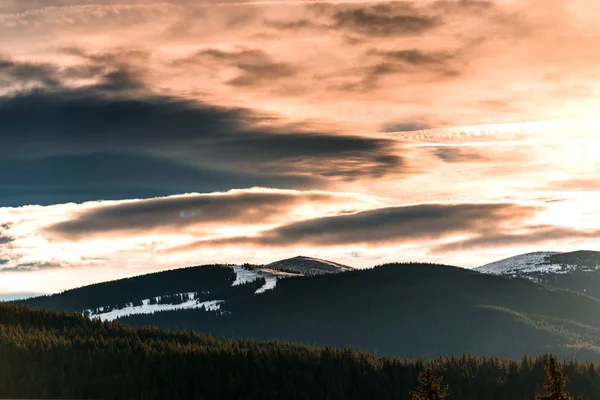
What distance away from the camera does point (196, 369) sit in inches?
5300

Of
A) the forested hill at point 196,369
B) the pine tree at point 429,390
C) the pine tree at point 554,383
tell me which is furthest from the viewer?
the forested hill at point 196,369

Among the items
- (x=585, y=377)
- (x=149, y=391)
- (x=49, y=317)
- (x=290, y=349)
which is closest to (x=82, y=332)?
(x=49, y=317)

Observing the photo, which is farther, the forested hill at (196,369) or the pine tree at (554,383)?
the forested hill at (196,369)

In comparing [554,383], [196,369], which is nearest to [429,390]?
[554,383]

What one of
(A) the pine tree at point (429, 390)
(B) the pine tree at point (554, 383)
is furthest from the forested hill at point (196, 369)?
(B) the pine tree at point (554, 383)

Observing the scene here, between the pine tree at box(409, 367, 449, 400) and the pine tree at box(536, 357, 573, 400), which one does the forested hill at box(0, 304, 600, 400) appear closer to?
the pine tree at box(409, 367, 449, 400)

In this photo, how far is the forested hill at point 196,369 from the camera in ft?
338

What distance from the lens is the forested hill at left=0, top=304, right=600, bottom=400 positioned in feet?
338

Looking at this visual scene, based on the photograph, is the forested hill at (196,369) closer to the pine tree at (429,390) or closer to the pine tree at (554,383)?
the pine tree at (429,390)

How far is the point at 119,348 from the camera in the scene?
131875mm

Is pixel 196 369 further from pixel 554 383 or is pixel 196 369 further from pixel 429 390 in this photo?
pixel 554 383

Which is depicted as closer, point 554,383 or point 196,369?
point 554,383

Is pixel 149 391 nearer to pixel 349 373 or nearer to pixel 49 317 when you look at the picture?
pixel 49 317

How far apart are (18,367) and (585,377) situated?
139 m
